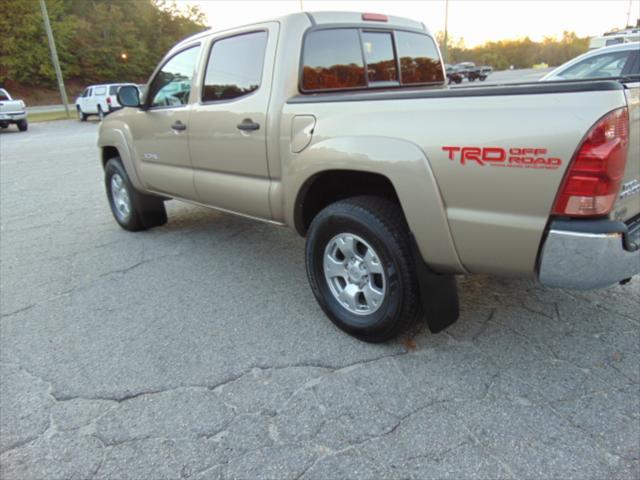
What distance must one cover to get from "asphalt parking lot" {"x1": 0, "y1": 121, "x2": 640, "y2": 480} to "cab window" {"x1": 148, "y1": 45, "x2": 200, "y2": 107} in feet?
4.99

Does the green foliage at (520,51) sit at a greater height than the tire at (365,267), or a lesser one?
greater

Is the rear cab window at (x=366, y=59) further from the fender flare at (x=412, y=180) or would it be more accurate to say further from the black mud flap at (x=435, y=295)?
the black mud flap at (x=435, y=295)

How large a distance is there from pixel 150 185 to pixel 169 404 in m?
2.78

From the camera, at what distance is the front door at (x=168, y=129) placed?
4036mm

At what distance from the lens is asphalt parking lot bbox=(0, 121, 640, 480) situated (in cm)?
211

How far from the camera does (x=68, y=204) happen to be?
23.0ft

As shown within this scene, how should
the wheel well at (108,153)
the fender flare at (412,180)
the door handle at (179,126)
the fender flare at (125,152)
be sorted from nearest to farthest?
the fender flare at (412,180) → the door handle at (179,126) → the fender flare at (125,152) → the wheel well at (108,153)

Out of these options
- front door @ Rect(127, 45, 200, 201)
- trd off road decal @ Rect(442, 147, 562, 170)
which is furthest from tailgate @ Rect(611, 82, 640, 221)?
front door @ Rect(127, 45, 200, 201)

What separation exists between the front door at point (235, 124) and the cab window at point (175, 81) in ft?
0.83

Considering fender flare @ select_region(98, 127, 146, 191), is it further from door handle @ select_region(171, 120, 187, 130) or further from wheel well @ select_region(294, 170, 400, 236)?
wheel well @ select_region(294, 170, 400, 236)

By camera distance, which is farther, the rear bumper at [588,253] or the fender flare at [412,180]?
the fender flare at [412,180]

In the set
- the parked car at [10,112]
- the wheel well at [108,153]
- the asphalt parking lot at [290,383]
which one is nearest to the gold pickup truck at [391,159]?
the asphalt parking lot at [290,383]

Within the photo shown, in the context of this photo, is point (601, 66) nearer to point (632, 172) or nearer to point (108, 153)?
point (632, 172)

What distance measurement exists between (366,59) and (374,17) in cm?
40
